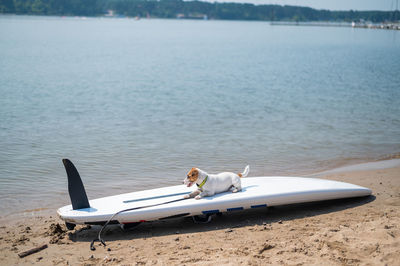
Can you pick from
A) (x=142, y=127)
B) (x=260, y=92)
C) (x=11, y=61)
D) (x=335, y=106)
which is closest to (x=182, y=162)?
(x=142, y=127)

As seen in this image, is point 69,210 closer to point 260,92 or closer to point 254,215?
point 254,215

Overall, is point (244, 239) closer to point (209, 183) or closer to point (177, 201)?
point (209, 183)

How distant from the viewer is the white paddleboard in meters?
5.30

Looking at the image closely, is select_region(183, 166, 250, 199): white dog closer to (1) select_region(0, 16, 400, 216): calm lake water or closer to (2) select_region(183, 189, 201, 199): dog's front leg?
(2) select_region(183, 189, 201, 199): dog's front leg

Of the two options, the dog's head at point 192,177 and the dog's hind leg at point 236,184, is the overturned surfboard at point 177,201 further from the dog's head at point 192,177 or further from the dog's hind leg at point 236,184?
the dog's head at point 192,177

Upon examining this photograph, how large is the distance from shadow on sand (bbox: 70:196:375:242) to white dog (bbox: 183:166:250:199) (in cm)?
39

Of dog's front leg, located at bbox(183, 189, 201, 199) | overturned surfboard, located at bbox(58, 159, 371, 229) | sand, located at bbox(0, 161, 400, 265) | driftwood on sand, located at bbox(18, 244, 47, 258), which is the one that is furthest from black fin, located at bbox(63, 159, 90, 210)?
dog's front leg, located at bbox(183, 189, 201, 199)

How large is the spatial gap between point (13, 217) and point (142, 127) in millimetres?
6081

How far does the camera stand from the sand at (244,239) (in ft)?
14.3

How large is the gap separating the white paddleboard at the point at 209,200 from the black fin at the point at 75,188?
81mm

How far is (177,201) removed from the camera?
552cm

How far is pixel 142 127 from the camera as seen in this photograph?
12.0 meters

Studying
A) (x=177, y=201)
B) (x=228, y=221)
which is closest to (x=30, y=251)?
(x=177, y=201)

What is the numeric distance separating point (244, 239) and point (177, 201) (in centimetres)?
108
